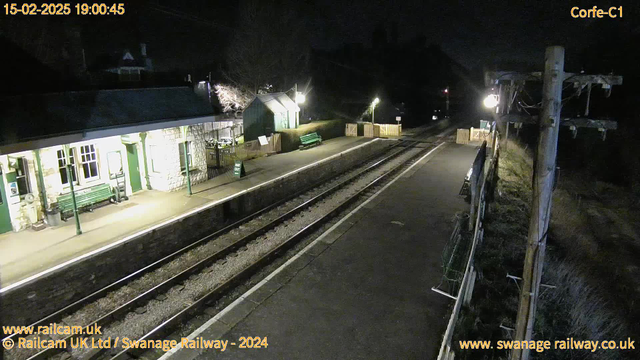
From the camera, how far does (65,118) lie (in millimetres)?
11820

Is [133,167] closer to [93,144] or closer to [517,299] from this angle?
[93,144]

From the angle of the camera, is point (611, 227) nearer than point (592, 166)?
Yes

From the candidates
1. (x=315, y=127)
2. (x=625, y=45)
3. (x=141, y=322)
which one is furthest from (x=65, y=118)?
(x=625, y=45)

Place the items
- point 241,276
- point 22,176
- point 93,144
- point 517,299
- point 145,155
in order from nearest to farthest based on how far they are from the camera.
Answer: point 517,299 < point 241,276 < point 22,176 < point 93,144 < point 145,155

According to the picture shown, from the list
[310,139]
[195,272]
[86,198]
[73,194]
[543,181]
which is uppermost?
[543,181]

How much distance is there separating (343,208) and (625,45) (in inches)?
1627

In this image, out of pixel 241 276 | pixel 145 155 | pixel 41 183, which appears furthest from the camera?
pixel 145 155

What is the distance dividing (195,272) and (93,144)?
6.66 m

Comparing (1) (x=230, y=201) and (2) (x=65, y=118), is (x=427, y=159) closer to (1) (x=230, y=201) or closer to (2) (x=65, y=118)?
(1) (x=230, y=201)

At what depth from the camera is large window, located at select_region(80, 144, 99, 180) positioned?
13195 mm

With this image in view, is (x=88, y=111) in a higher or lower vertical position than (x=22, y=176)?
higher

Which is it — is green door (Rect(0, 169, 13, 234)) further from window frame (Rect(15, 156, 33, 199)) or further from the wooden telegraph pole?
the wooden telegraph pole

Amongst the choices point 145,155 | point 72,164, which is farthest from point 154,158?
point 72,164

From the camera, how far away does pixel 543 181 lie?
495 centimetres
